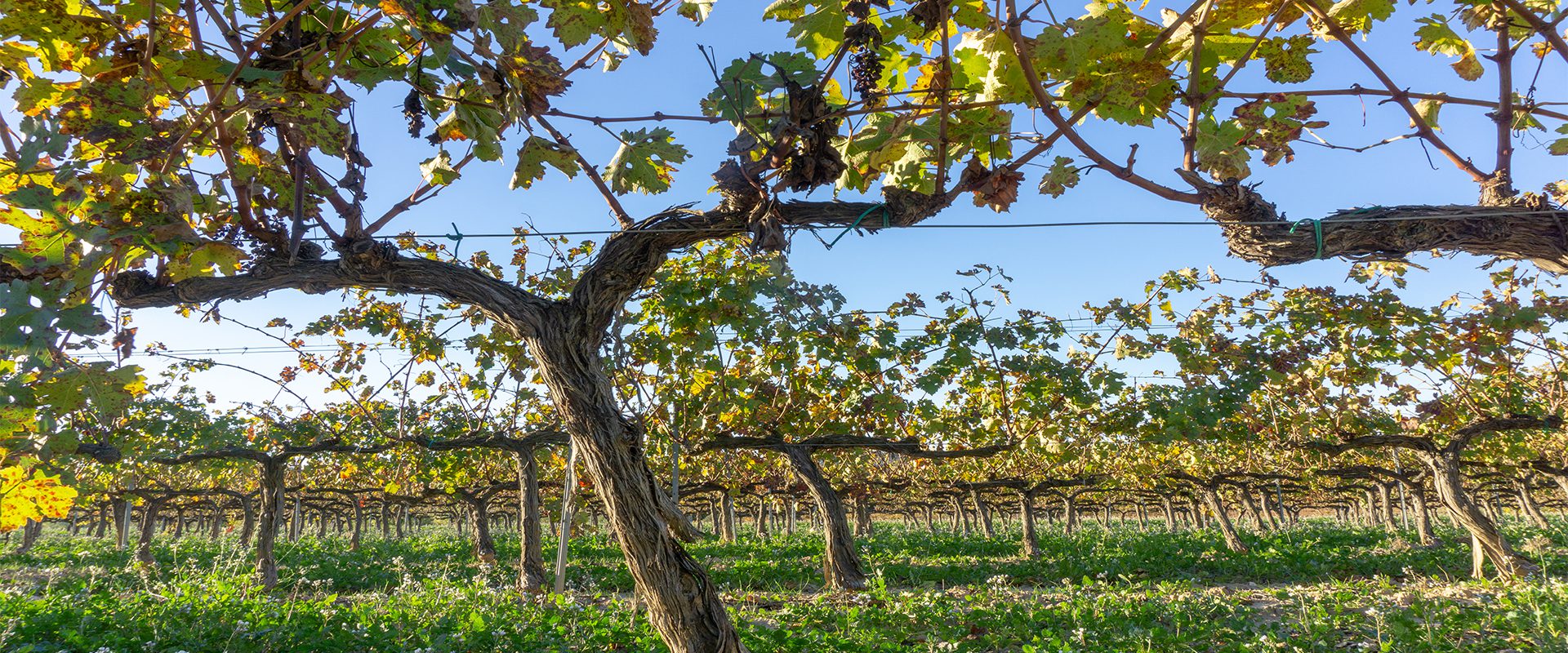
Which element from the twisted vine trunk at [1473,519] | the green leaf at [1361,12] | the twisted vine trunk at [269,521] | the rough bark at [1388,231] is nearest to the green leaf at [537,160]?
the rough bark at [1388,231]

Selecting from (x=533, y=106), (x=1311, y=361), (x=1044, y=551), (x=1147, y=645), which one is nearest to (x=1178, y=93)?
(x=533, y=106)

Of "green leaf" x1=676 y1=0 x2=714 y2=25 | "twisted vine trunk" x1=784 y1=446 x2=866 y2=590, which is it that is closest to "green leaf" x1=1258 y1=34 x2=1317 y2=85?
"green leaf" x1=676 y1=0 x2=714 y2=25

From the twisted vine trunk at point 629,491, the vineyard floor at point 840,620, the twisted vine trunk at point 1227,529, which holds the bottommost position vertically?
the twisted vine trunk at point 1227,529

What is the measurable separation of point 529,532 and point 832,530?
4.22 meters

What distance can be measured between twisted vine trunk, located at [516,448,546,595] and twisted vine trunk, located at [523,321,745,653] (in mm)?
7411

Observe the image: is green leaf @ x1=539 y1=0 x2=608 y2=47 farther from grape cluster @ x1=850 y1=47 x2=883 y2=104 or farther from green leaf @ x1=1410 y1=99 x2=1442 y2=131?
green leaf @ x1=1410 y1=99 x2=1442 y2=131

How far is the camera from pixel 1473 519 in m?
9.05

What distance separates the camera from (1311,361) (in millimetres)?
9141

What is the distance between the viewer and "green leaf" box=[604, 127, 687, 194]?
9.02 ft

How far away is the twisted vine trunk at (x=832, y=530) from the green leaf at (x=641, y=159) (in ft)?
24.3

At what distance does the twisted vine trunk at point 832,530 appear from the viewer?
10008 mm

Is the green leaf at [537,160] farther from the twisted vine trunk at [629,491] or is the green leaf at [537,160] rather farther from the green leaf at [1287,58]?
the green leaf at [1287,58]

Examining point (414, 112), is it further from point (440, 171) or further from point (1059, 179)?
point (1059, 179)

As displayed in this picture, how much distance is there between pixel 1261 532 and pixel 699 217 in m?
22.5
